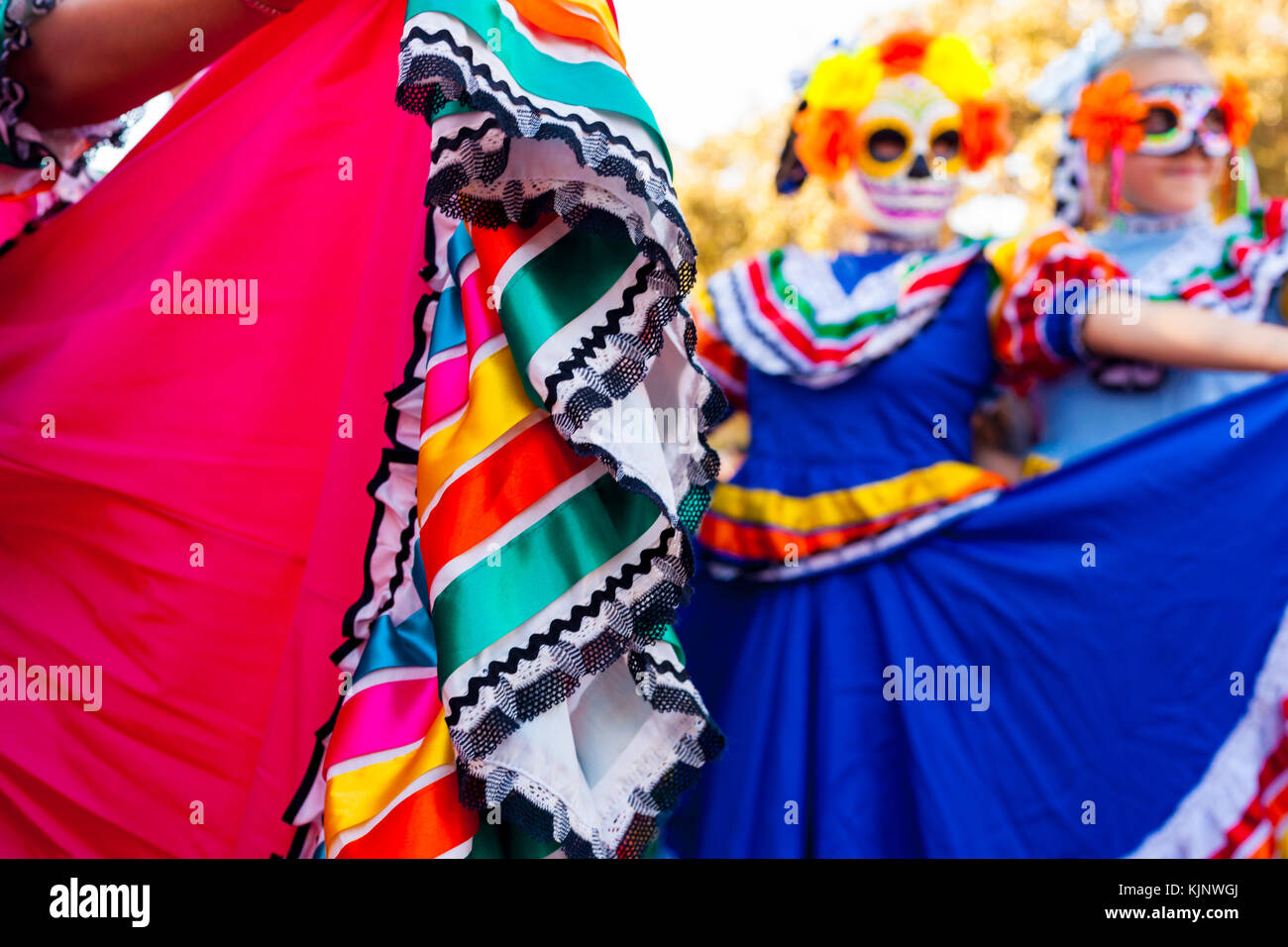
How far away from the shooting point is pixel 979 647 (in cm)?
244

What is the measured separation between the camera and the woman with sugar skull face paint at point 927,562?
2354 mm

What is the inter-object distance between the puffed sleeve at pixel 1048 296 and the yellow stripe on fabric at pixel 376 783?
1.78 meters

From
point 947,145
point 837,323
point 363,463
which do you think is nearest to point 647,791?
point 363,463

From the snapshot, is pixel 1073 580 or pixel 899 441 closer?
pixel 1073 580

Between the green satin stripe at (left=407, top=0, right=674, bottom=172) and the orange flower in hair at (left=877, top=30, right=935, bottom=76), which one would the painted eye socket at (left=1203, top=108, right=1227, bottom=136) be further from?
the green satin stripe at (left=407, top=0, right=674, bottom=172)

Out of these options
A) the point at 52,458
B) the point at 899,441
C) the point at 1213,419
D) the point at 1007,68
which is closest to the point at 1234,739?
the point at 1213,419

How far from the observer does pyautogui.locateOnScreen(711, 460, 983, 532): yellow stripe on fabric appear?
2574mm

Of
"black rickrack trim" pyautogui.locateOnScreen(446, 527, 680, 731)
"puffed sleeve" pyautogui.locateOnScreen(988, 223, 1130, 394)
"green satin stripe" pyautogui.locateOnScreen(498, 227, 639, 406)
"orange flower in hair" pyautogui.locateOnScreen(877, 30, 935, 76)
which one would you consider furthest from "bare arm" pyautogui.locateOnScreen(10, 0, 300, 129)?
"orange flower in hair" pyautogui.locateOnScreen(877, 30, 935, 76)

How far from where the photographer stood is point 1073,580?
2412 millimetres

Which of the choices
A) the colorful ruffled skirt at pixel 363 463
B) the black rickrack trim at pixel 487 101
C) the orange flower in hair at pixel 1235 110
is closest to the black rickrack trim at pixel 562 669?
the colorful ruffled skirt at pixel 363 463

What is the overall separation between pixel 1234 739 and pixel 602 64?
1.77 metres

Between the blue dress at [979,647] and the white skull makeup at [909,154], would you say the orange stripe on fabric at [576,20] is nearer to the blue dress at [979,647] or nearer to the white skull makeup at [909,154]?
the blue dress at [979,647]

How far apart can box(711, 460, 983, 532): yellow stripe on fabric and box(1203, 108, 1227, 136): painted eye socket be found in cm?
107
